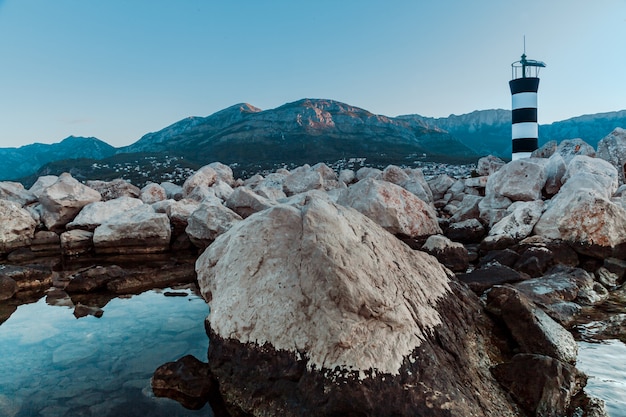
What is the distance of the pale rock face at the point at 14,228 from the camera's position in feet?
56.7

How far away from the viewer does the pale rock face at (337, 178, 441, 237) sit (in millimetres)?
14844

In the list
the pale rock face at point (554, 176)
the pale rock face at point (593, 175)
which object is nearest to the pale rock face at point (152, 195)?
the pale rock face at point (554, 176)

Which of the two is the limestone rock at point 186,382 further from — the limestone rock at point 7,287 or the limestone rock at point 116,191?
the limestone rock at point 116,191

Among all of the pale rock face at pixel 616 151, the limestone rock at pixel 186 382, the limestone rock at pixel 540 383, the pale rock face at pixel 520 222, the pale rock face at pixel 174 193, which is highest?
A: the pale rock face at pixel 616 151

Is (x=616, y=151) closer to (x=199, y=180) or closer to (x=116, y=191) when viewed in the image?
(x=199, y=180)

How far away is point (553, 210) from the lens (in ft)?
42.8

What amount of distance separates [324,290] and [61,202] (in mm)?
17312

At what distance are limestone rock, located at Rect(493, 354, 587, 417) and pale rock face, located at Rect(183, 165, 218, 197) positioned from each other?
2265cm

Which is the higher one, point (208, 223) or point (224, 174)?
point (224, 174)

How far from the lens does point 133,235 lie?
16750 millimetres

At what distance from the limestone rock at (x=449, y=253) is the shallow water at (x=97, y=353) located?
6.86 metres

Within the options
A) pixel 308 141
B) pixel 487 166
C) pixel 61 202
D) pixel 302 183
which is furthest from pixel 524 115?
pixel 308 141

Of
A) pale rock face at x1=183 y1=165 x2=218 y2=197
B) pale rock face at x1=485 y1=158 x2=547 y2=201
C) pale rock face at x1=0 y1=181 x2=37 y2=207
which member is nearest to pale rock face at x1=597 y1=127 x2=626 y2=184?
pale rock face at x1=485 y1=158 x2=547 y2=201

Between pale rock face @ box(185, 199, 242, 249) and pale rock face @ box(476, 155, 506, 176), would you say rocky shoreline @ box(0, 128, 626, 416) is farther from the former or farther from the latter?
pale rock face @ box(476, 155, 506, 176)
